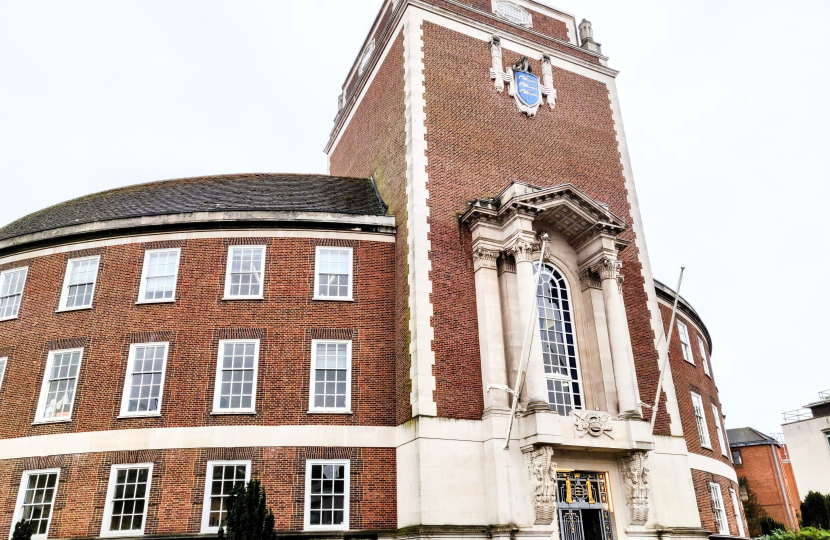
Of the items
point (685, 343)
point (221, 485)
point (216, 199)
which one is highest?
point (216, 199)

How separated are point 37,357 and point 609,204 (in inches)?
888

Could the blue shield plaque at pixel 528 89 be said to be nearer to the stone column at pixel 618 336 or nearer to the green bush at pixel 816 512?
the stone column at pixel 618 336

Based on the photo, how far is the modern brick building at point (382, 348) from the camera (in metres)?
20.8

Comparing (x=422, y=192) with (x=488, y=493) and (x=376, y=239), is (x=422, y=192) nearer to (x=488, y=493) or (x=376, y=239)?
(x=376, y=239)

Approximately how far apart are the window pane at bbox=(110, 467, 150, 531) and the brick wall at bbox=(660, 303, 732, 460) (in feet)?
68.1

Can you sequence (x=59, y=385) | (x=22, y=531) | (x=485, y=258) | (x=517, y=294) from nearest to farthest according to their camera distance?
(x=22, y=531) → (x=59, y=385) → (x=517, y=294) → (x=485, y=258)

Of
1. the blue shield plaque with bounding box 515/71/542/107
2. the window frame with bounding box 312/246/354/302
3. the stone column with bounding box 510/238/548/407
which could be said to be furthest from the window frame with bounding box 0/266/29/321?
the blue shield plaque with bounding box 515/71/542/107

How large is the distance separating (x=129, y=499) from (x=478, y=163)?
16.5m

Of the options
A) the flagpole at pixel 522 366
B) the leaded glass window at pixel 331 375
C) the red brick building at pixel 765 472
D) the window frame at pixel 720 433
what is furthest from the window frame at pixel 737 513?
the red brick building at pixel 765 472

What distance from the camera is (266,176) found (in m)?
29.8

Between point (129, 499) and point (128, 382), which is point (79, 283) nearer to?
point (128, 382)

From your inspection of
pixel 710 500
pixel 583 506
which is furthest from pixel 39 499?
pixel 710 500

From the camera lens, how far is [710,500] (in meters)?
28.1

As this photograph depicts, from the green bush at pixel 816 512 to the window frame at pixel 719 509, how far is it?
7361 millimetres
